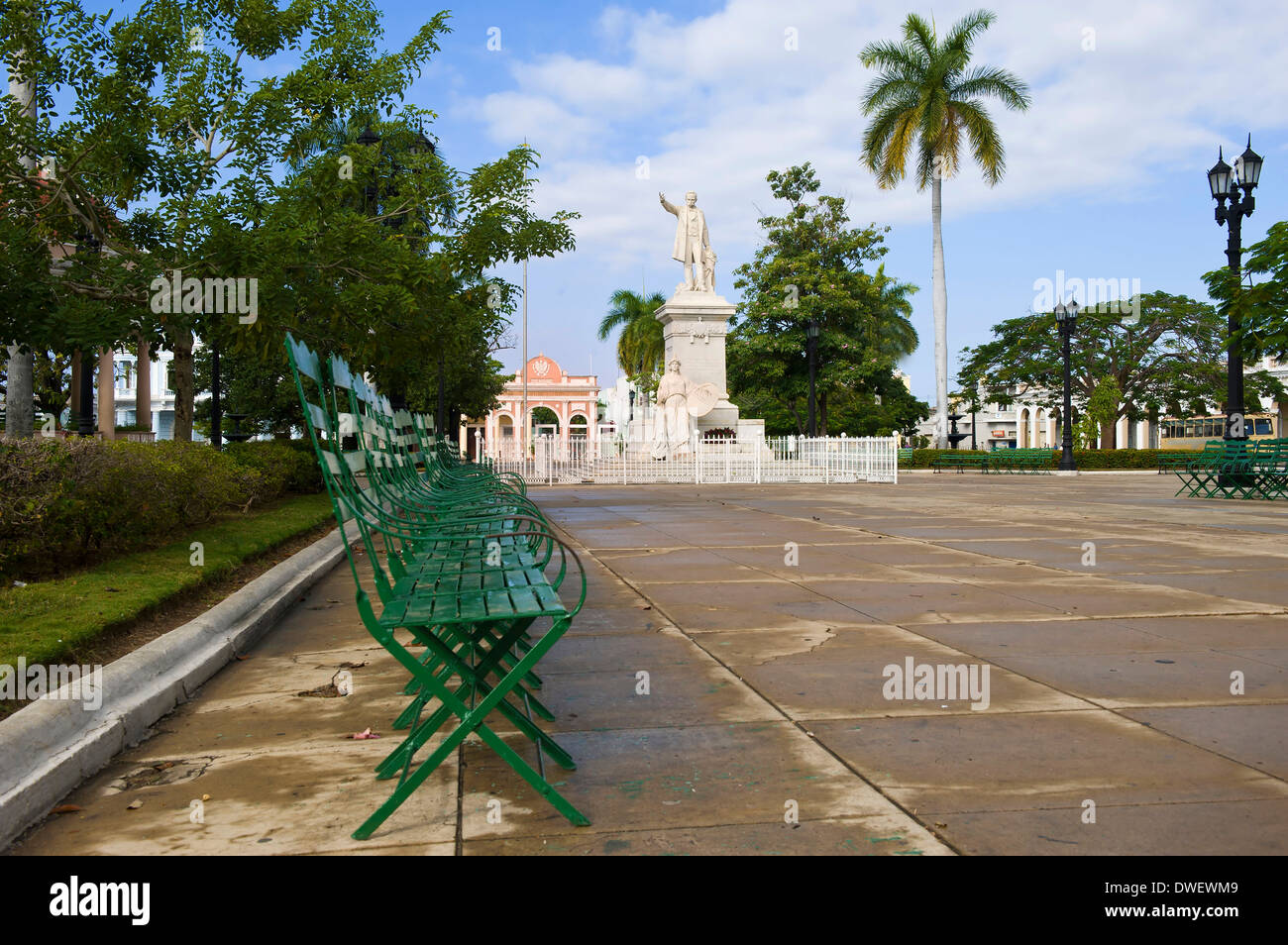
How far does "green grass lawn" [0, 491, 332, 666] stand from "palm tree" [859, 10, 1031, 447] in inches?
1318

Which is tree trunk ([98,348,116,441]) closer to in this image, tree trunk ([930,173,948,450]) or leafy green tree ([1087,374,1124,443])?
tree trunk ([930,173,948,450])

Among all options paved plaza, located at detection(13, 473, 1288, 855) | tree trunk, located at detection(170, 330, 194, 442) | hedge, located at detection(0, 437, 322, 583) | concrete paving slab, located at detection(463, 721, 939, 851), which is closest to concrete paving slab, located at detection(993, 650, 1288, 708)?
paved plaza, located at detection(13, 473, 1288, 855)

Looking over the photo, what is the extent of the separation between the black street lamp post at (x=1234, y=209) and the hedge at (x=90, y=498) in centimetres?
1586

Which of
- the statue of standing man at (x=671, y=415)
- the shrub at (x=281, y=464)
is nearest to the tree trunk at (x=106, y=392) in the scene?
the shrub at (x=281, y=464)

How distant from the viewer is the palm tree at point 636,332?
57.2 m

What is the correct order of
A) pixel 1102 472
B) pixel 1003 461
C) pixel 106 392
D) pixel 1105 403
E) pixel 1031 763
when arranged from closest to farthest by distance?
1. pixel 1031 763
2. pixel 106 392
3. pixel 1102 472
4. pixel 1003 461
5. pixel 1105 403

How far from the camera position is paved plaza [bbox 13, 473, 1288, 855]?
288 centimetres

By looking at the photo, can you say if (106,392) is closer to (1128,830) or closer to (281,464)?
(281,464)

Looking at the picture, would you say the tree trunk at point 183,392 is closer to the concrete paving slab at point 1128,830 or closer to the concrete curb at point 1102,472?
the concrete paving slab at point 1128,830

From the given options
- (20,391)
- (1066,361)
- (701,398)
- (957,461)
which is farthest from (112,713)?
(957,461)

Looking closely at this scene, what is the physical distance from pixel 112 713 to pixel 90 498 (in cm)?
346

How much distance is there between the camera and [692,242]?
103ft

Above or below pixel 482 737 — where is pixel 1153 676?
below
